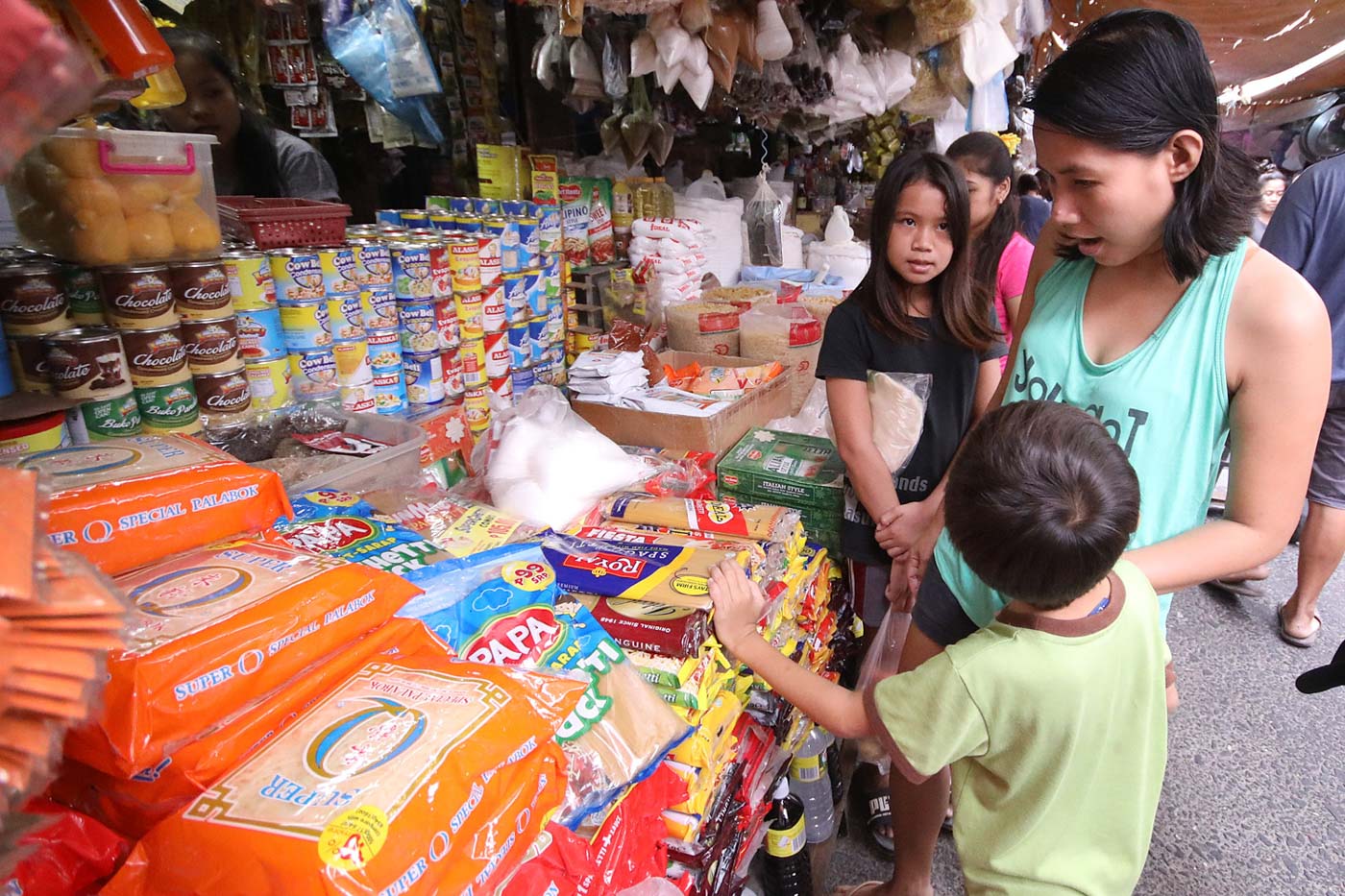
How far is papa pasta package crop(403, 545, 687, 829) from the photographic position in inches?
36.4

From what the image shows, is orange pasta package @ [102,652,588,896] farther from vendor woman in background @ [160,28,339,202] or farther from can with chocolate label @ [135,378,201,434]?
vendor woman in background @ [160,28,339,202]

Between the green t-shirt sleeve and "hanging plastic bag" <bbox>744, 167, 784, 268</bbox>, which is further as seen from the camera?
"hanging plastic bag" <bbox>744, 167, 784, 268</bbox>

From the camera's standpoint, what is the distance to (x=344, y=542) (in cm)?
107

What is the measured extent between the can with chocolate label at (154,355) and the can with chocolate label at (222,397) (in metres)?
0.06

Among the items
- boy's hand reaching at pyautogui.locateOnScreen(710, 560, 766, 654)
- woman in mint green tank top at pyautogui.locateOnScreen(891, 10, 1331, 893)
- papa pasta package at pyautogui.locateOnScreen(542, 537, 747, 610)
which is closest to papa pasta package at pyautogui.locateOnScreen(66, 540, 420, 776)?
papa pasta package at pyautogui.locateOnScreen(542, 537, 747, 610)

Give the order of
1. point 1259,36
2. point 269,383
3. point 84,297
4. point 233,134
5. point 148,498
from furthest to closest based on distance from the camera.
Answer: point 1259,36
point 233,134
point 269,383
point 84,297
point 148,498

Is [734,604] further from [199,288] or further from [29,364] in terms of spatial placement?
[29,364]

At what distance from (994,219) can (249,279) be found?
79.1 inches

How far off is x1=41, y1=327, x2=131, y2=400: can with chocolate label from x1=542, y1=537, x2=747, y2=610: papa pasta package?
0.74 meters

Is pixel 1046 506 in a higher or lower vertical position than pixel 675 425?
higher

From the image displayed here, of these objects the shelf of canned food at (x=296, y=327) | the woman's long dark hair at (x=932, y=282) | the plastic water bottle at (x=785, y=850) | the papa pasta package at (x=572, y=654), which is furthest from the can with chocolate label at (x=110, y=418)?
the woman's long dark hair at (x=932, y=282)

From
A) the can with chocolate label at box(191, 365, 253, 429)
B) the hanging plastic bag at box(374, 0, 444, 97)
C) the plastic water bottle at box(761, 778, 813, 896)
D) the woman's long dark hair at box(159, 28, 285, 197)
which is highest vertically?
the hanging plastic bag at box(374, 0, 444, 97)

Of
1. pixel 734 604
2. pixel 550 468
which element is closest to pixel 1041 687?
pixel 734 604

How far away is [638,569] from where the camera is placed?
1376 mm
